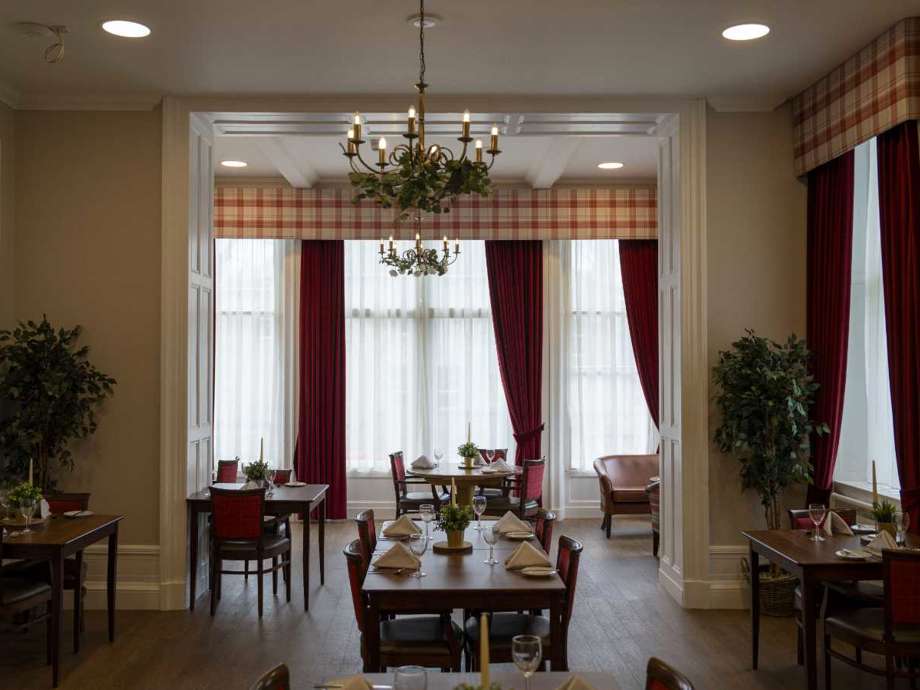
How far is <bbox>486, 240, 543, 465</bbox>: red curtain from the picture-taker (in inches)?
386

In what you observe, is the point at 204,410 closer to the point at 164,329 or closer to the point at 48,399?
the point at 164,329

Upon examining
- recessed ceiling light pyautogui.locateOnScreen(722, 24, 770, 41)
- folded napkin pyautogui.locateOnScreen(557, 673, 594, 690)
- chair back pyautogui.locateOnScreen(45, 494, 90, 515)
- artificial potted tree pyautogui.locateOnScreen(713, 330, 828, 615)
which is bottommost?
folded napkin pyautogui.locateOnScreen(557, 673, 594, 690)

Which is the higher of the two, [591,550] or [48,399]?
[48,399]

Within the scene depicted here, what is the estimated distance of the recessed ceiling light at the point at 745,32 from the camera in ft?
15.9

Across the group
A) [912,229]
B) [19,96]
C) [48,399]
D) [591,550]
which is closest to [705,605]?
[591,550]

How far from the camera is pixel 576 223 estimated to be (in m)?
9.68

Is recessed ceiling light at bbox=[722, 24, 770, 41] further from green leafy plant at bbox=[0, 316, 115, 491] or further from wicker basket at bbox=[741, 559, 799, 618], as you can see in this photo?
green leafy plant at bbox=[0, 316, 115, 491]

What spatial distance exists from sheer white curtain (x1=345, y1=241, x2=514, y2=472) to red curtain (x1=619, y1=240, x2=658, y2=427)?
158 centimetres

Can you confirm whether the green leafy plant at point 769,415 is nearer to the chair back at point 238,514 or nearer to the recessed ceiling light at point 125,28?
the chair back at point 238,514

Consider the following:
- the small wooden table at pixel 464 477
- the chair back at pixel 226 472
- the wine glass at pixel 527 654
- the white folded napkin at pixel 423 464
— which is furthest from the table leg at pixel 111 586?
the wine glass at pixel 527 654

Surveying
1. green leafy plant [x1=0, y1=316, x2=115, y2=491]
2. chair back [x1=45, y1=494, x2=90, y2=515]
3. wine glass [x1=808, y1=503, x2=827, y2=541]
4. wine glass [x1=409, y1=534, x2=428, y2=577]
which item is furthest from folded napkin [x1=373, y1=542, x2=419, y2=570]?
green leafy plant [x1=0, y1=316, x2=115, y2=491]

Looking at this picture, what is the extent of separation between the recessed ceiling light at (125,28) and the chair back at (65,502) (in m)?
2.79

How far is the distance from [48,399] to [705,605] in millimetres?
4632

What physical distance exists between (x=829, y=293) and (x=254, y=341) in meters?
6.35
